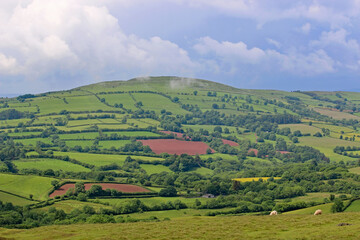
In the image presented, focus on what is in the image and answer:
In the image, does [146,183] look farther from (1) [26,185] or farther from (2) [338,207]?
(2) [338,207]

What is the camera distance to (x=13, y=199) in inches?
4028

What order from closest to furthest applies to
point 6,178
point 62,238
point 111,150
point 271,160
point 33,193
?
point 62,238
point 33,193
point 6,178
point 111,150
point 271,160

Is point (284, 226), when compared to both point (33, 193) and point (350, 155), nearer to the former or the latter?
point (33, 193)

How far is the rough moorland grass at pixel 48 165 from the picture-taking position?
14375 centimetres

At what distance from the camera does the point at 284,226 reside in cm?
5734

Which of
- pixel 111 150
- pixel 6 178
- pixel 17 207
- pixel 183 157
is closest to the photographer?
pixel 17 207

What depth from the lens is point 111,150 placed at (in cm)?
18588

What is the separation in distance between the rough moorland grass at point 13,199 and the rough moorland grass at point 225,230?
3791cm

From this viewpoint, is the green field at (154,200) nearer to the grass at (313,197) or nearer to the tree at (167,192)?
the tree at (167,192)

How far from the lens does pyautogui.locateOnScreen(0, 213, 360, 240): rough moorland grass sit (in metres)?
52.1

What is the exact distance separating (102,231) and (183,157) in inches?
4429

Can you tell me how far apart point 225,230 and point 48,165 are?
99.1 meters

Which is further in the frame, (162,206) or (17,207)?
(162,206)

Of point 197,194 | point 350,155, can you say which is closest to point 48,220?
point 197,194
